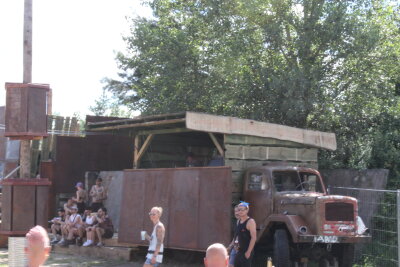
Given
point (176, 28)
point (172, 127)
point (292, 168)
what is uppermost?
point (176, 28)

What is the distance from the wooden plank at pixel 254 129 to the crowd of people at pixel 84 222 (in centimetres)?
448

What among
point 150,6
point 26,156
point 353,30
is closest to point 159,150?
point 150,6

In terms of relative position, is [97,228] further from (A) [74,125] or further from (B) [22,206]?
(A) [74,125]

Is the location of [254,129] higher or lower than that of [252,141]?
higher

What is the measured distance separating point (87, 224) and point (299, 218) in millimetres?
6774

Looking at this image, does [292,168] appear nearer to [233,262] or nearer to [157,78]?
[233,262]

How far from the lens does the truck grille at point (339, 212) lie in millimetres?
11172

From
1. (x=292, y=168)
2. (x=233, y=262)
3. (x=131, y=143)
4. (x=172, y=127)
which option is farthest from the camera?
(x=131, y=143)

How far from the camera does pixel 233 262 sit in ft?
31.3

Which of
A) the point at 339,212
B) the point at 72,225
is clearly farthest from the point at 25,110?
the point at 72,225

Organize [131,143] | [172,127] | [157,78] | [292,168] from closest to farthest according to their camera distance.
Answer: [292,168]
[172,127]
[157,78]
[131,143]

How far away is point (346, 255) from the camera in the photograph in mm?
11727

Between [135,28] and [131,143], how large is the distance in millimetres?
4243

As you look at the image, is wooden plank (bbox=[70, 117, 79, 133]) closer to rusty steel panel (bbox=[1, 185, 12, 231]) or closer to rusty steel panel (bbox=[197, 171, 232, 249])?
rusty steel panel (bbox=[197, 171, 232, 249])
